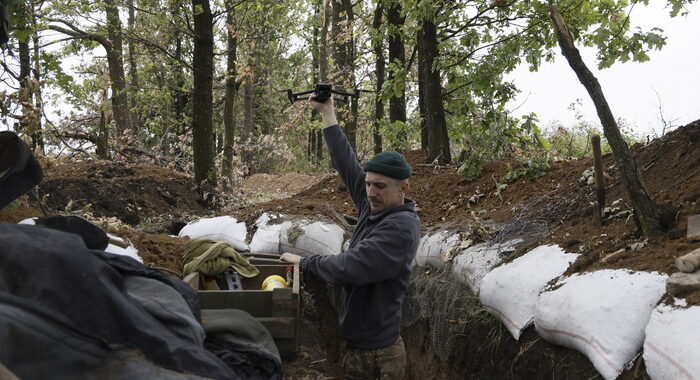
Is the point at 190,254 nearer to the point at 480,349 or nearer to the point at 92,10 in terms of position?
the point at 480,349

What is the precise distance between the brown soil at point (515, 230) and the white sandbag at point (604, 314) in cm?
10

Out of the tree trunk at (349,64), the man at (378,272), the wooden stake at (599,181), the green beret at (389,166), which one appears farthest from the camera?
the tree trunk at (349,64)

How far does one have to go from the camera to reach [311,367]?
14.1ft

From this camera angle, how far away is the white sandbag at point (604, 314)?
303cm

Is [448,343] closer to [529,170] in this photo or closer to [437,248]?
[437,248]

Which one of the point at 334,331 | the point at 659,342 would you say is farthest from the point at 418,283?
the point at 659,342

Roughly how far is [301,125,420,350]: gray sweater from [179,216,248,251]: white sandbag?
112 inches

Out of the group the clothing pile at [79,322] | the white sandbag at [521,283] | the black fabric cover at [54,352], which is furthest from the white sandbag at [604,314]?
the black fabric cover at [54,352]

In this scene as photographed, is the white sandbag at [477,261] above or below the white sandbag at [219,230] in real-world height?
below

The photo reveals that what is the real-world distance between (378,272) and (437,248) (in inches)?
96.2

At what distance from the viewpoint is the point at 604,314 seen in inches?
125

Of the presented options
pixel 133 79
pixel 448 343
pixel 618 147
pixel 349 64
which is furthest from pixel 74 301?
pixel 133 79

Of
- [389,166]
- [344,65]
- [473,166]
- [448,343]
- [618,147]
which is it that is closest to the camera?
[389,166]

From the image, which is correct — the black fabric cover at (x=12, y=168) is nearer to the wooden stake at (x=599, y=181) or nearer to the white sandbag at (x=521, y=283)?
the white sandbag at (x=521, y=283)
